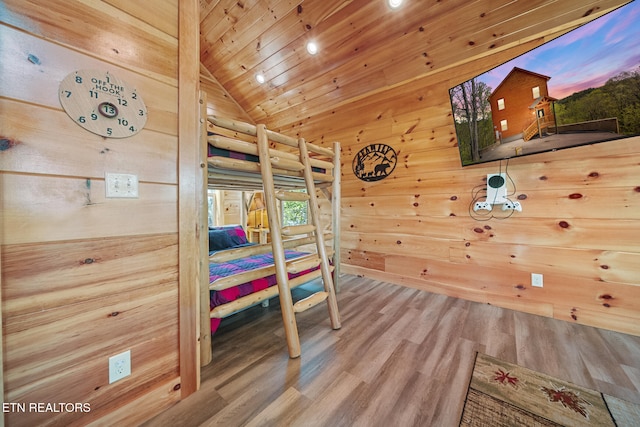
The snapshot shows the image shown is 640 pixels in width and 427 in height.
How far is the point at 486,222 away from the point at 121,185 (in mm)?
2951

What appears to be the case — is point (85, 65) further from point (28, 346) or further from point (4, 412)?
point (4, 412)

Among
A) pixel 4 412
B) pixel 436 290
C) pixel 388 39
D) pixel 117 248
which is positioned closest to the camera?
pixel 4 412

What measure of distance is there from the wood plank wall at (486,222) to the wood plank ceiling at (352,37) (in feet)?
0.27

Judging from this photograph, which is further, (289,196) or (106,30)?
(289,196)

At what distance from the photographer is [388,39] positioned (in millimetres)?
2354

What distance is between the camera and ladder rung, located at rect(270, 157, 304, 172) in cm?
176

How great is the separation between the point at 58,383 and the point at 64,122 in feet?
3.36

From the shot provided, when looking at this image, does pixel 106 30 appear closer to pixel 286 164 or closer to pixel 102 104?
pixel 102 104

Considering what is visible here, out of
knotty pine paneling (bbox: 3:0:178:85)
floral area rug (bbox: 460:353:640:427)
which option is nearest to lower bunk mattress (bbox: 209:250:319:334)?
knotty pine paneling (bbox: 3:0:178:85)

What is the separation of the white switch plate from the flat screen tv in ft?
8.64

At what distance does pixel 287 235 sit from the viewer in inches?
66.1

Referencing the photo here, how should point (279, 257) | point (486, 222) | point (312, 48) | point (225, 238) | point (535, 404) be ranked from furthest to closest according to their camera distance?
point (225, 238), point (312, 48), point (486, 222), point (279, 257), point (535, 404)

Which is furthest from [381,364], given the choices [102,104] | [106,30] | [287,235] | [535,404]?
[106,30]

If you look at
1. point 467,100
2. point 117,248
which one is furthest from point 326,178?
point 117,248
